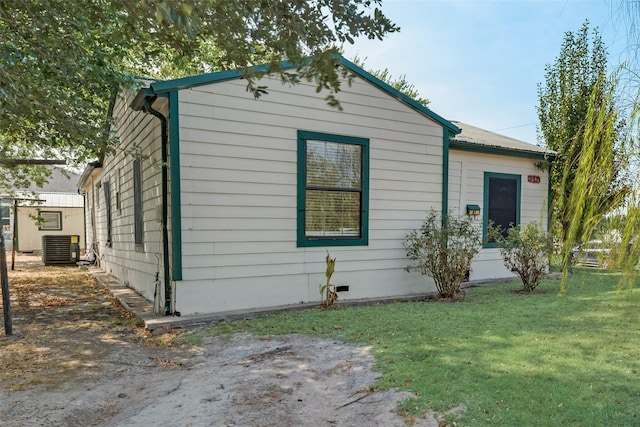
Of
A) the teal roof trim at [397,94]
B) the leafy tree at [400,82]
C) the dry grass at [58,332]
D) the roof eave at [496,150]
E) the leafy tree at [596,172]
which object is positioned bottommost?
the dry grass at [58,332]

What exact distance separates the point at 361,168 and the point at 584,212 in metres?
4.44

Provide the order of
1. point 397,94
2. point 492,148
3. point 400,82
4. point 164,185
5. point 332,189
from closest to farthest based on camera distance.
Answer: point 164,185
point 332,189
point 397,94
point 492,148
point 400,82

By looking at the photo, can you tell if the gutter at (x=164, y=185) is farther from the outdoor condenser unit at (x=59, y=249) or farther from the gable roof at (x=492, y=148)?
the outdoor condenser unit at (x=59, y=249)

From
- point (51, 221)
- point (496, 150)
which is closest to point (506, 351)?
point (496, 150)

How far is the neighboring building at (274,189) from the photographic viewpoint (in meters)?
5.23

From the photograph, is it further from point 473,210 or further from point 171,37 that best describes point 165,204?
point 473,210

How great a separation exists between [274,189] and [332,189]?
0.93 meters

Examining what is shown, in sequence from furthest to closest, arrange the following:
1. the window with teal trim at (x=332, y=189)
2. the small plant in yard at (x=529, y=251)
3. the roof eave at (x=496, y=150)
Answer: the roof eave at (x=496, y=150)
the small plant in yard at (x=529, y=251)
the window with teal trim at (x=332, y=189)

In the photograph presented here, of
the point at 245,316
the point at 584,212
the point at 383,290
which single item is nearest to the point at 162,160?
the point at 245,316

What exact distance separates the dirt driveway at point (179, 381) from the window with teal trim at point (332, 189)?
6.80 ft

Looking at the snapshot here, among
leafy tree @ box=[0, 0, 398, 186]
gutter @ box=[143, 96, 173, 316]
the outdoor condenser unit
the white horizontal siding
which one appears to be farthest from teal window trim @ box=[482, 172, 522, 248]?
the outdoor condenser unit

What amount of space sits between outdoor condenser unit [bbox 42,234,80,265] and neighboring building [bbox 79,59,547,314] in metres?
7.04

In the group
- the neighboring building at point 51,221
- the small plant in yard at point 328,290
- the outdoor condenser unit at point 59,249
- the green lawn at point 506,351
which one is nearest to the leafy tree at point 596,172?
the green lawn at point 506,351

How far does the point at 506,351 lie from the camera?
3.61 meters
